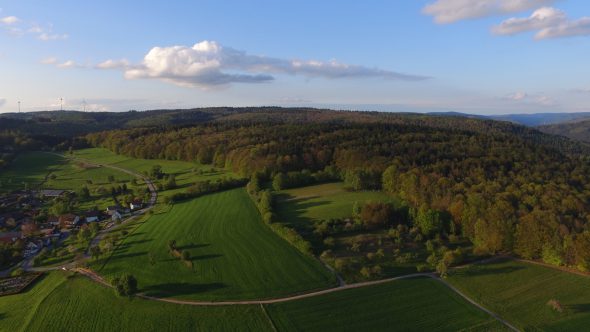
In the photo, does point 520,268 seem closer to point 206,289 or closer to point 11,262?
point 206,289

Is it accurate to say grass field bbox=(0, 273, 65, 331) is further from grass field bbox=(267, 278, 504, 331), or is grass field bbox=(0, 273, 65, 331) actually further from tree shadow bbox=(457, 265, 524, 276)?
tree shadow bbox=(457, 265, 524, 276)

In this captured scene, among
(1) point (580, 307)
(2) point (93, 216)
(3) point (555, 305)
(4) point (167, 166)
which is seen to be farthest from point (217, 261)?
(4) point (167, 166)

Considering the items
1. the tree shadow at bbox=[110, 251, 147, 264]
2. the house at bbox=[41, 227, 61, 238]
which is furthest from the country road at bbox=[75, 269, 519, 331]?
the house at bbox=[41, 227, 61, 238]

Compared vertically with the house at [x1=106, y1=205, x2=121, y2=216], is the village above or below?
below

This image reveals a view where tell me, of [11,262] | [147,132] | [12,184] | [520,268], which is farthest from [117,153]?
[520,268]

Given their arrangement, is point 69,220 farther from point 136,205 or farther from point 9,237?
point 136,205
